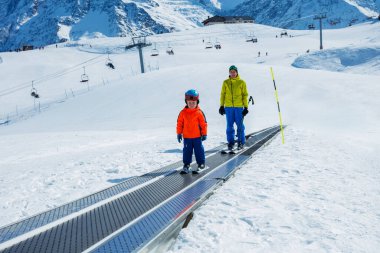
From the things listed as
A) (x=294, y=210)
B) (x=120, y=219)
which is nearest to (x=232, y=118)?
(x=294, y=210)

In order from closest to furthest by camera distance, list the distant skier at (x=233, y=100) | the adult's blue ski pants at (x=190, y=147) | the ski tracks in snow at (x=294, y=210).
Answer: the ski tracks in snow at (x=294, y=210)
the adult's blue ski pants at (x=190, y=147)
the distant skier at (x=233, y=100)

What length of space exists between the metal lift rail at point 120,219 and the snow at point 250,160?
25 centimetres

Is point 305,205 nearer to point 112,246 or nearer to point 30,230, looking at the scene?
point 112,246

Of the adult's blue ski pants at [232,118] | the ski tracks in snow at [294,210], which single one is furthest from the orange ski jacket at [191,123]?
the adult's blue ski pants at [232,118]

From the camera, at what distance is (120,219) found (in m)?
4.49

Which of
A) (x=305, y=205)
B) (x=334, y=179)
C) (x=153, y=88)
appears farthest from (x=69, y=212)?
(x=153, y=88)

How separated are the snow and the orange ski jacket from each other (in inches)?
43.2

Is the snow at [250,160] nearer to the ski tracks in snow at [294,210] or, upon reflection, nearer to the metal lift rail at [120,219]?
the ski tracks in snow at [294,210]

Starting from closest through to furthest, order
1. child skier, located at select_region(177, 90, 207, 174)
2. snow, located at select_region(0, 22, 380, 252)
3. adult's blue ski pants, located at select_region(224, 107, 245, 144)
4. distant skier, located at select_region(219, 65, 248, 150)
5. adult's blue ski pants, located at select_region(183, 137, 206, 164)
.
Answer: snow, located at select_region(0, 22, 380, 252) < child skier, located at select_region(177, 90, 207, 174) < adult's blue ski pants, located at select_region(183, 137, 206, 164) < distant skier, located at select_region(219, 65, 248, 150) < adult's blue ski pants, located at select_region(224, 107, 245, 144)

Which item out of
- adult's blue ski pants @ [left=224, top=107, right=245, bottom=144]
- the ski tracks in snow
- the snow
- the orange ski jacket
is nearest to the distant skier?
adult's blue ski pants @ [left=224, top=107, right=245, bottom=144]

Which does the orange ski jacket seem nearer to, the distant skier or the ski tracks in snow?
the ski tracks in snow

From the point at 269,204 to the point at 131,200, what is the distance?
6.39 ft

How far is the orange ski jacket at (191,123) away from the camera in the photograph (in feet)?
22.1

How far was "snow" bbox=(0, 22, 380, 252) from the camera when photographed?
13.4 ft
